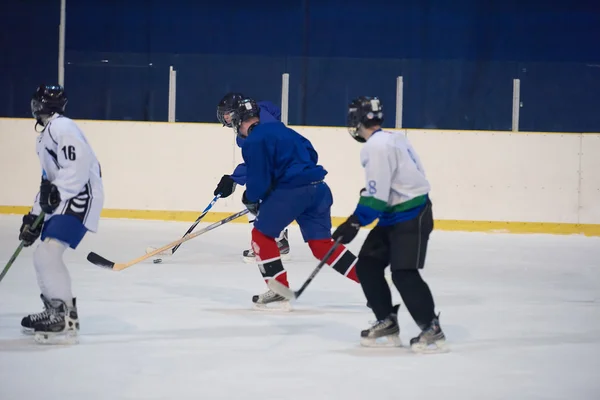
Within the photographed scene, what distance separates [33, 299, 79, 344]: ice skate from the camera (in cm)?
345

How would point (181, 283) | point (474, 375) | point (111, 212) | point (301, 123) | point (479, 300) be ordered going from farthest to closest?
point (301, 123)
point (111, 212)
point (181, 283)
point (479, 300)
point (474, 375)

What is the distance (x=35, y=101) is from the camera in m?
3.54

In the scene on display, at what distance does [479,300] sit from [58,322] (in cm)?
211

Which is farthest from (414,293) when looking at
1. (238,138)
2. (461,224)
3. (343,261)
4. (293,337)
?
(461,224)

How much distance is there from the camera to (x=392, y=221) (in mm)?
3422

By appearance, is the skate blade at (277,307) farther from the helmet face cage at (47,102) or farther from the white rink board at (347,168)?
the white rink board at (347,168)

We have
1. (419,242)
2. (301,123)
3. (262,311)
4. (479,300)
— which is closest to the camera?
(419,242)

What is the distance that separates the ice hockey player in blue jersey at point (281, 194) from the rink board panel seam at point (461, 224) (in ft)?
12.1

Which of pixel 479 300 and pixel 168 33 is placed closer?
pixel 479 300

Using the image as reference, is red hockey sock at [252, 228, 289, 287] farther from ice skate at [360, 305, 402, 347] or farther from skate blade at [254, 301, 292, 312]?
ice skate at [360, 305, 402, 347]

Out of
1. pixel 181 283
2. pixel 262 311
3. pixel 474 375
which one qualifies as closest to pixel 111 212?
pixel 181 283

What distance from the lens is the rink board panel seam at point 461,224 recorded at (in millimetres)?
8055

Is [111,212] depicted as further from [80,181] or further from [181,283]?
[80,181]

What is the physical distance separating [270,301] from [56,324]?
1.18 meters
